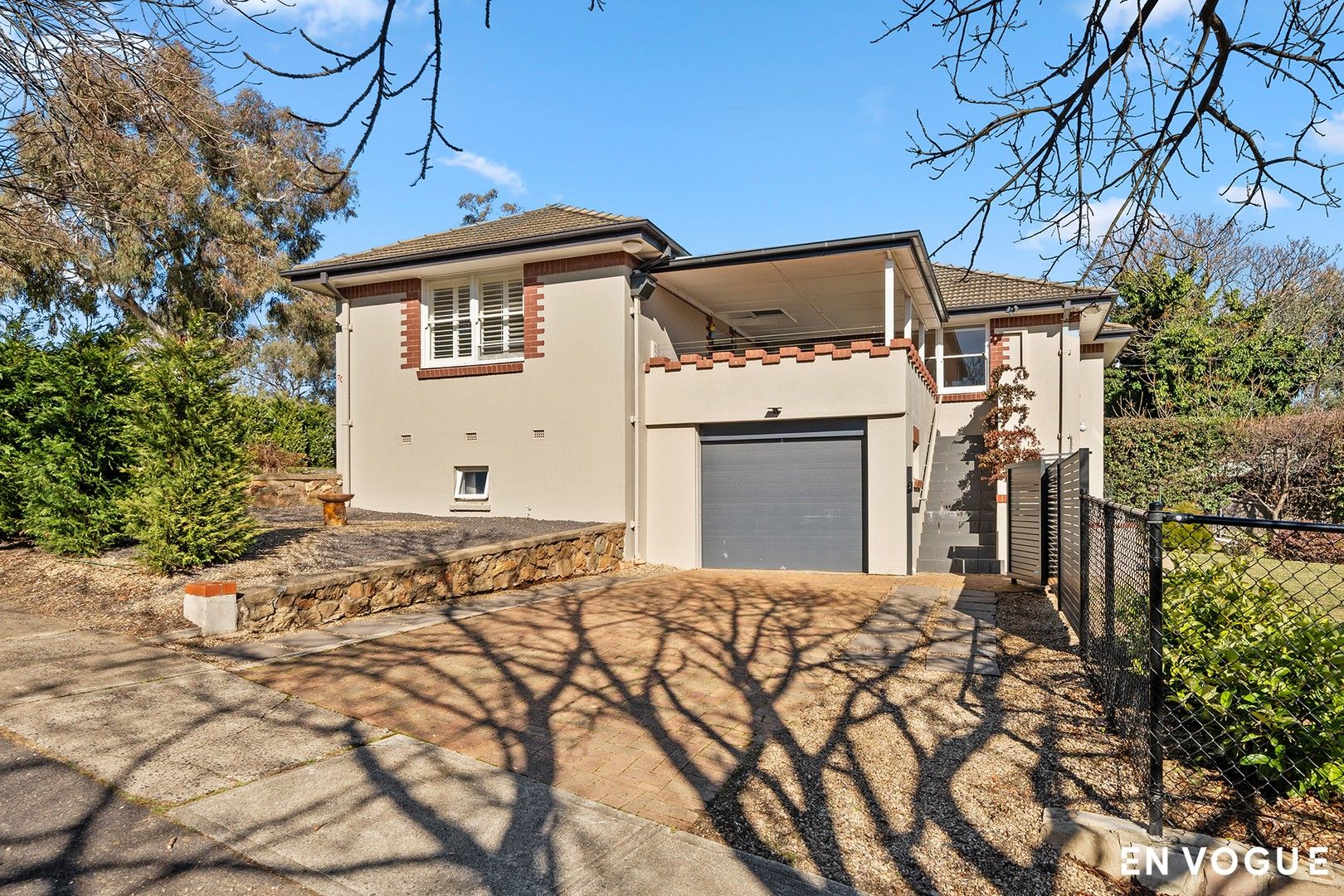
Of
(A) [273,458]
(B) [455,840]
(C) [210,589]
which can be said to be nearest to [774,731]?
(B) [455,840]

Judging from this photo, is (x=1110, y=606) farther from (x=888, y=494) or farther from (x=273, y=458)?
(x=273, y=458)

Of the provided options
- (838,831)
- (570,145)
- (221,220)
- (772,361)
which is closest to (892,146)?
(570,145)

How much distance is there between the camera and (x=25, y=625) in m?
6.38

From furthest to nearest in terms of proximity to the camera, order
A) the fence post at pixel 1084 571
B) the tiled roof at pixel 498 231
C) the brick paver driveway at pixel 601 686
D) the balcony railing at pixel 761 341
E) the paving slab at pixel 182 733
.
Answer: the balcony railing at pixel 761 341 < the tiled roof at pixel 498 231 < the fence post at pixel 1084 571 < the brick paver driveway at pixel 601 686 < the paving slab at pixel 182 733

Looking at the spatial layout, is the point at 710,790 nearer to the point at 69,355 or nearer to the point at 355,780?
the point at 355,780

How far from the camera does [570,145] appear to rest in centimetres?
461

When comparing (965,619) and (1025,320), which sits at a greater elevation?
(1025,320)

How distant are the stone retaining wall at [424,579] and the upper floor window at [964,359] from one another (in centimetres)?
901

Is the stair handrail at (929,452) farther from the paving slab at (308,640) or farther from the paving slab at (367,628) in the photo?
the paving slab at (308,640)

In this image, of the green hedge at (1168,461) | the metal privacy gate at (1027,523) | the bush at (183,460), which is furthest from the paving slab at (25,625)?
the green hedge at (1168,461)

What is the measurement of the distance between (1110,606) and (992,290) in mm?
13668

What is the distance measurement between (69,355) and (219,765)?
6.63 m

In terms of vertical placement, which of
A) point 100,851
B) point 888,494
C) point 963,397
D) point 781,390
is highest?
point 963,397

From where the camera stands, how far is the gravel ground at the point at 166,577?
21.8 ft
